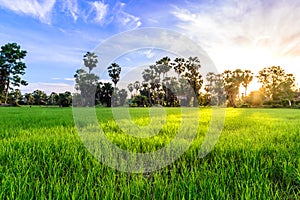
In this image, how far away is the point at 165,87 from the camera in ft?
21.9

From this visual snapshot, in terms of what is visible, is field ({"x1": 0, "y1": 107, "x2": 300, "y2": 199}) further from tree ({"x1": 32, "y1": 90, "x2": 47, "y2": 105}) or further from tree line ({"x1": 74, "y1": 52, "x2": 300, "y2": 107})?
tree ({"x1": 32, "y1": 90, "x2": 47, "y2": 105})

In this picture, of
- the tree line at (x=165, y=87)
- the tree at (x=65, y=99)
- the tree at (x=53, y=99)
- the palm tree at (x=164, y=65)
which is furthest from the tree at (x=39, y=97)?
the palm tree at (x=164, y=65)

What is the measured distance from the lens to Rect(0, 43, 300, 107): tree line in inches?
205

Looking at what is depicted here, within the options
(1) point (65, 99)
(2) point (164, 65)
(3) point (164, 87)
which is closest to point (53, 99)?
(1) point (65, 99)

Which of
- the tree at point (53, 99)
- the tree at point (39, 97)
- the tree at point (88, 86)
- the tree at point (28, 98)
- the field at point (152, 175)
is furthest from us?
the tree at point (39, 97)

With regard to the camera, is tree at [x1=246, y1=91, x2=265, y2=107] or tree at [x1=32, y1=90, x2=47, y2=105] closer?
tree at [x1=246, y1=91, x2=265, y2=107]

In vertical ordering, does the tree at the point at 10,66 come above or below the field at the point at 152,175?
above

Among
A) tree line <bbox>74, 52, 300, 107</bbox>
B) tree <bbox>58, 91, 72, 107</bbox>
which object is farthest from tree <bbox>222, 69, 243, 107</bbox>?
tree line <bbox>74, 52, 300, 107</bbox>

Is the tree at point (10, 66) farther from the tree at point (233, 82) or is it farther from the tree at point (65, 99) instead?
the tree at point (233, 82)

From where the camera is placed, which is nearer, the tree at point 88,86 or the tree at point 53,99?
the tree at point 88,86

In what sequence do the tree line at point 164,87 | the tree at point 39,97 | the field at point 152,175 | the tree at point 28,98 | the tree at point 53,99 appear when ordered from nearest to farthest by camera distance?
1. the field at point 152,175
2. the tree line at point 164,87
3. the tree at point 53,99
4. the tree at point 28,98
5. the tree at point 39,97

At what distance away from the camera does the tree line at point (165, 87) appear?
5207 mm

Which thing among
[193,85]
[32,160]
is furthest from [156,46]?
[193,85]

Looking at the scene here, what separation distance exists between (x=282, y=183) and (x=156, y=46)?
2.60 m
